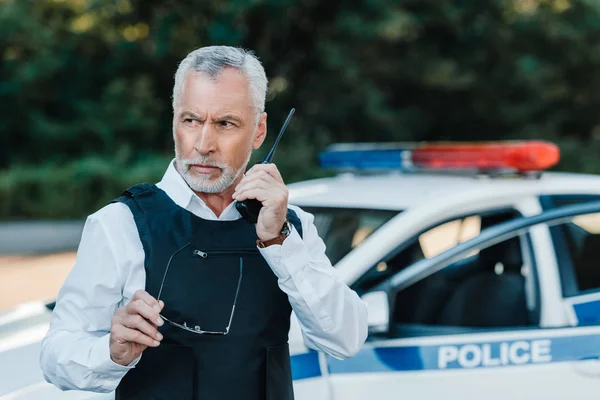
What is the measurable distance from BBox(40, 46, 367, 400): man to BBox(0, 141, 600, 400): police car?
0.68m

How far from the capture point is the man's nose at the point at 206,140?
162cm

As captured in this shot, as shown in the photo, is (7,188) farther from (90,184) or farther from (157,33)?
(157,33)

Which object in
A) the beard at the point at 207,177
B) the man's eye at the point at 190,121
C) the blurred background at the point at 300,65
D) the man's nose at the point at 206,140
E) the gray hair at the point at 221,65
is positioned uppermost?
the blurred background at the point at 300,65

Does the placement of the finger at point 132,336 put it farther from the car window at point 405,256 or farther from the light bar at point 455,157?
the light bar at point 455,157

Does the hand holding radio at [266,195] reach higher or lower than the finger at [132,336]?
higher

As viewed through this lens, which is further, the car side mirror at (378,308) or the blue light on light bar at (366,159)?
the blue light on light bar at (366,159)

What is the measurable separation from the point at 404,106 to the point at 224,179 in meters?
20.4

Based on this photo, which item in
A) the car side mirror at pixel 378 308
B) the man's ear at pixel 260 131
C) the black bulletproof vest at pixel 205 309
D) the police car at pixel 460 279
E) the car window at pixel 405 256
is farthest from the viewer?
the car window at pixel 405 256

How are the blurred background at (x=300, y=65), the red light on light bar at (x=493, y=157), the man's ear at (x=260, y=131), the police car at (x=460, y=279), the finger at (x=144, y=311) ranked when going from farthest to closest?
1. the blurred background at (x=300, y=65)
2. the red light on light bar at (x=493, y=157)
3. the police car at (x=460, y=279)
4. the man's ear at (x=260, y=131)
5. the finger at (x=144, y=311)

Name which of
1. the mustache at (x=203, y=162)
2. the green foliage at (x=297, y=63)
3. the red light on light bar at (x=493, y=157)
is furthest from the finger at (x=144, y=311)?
the green foliage at (x=297, y=63)

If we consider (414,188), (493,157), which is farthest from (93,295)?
(493,157)

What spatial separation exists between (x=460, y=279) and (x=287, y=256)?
1961mm

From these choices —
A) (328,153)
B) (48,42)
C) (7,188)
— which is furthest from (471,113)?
(328,153)

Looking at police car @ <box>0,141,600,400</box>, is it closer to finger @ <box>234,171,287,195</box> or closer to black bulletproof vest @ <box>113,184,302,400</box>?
black bulletproof vest @ <box>113,184,302,400</box>
